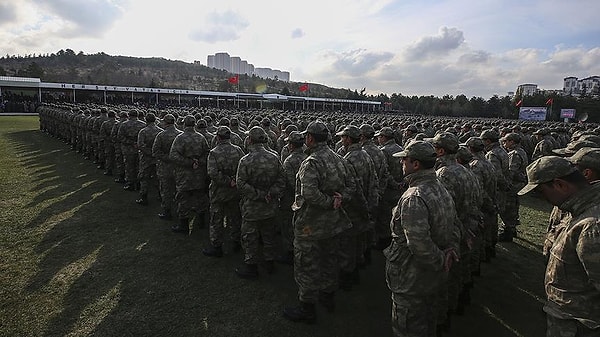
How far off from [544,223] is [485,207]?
5.01 m

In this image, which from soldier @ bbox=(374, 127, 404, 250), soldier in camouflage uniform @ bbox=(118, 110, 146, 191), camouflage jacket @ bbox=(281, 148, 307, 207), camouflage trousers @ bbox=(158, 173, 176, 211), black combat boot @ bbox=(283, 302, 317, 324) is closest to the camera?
black combat boot @ bbox=(283, 302, 317, 324)

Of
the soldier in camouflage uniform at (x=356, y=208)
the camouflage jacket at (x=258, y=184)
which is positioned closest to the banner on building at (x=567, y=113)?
the soldier in camouflage uniform at (x=356, y=208)

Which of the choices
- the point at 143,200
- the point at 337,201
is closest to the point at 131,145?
the point at 143,200

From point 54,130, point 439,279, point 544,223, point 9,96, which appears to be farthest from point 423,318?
point 9,96

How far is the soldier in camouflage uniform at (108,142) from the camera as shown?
43.5 feet

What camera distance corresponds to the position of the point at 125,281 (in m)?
5.98

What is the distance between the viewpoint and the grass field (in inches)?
193

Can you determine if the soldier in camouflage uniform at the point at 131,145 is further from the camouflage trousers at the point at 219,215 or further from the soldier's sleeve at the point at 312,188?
the soldier's sleeve at the point at 312,188

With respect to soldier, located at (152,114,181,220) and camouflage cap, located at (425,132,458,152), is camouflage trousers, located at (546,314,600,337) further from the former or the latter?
soldier, located at (152,114,181,220)

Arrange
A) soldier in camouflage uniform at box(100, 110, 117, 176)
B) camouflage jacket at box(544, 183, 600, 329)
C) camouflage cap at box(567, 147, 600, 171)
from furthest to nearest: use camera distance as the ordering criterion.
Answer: soldier in camouflage uniform at box(100, 110, 117, 176) < camouflage cap at box(567, 147, 600, 171) < camouflage jacket at box(544, 183, 600, 329)

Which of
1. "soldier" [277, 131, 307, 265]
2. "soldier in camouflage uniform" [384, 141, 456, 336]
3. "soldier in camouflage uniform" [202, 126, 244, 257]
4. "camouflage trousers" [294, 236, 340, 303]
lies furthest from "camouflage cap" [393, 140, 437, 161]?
"soldier in camouflage uniform" [202, 126, 244, 257]

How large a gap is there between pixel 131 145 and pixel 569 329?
1144cm

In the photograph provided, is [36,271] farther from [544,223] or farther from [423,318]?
[544,223]

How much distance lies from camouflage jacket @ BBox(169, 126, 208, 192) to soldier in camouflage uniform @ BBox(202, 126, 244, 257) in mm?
1247
